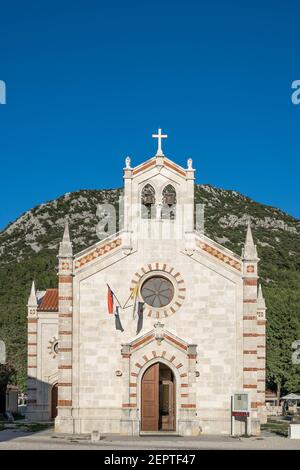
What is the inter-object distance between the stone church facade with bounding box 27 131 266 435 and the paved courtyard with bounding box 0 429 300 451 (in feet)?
5.96

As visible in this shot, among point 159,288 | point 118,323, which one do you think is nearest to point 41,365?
point 118,323

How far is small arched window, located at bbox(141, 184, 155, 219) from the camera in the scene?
4684 centimetres

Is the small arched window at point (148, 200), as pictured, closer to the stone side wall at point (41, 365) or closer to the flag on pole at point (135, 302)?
the flag on pole at point (135, 302)

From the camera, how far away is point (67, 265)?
150 feet

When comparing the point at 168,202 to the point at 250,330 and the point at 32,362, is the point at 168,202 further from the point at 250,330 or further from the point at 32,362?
the point at 32,362

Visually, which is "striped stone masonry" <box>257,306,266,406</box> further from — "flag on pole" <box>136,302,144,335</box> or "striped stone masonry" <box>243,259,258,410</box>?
"flag on pole" <box>136,302,144,335</box>

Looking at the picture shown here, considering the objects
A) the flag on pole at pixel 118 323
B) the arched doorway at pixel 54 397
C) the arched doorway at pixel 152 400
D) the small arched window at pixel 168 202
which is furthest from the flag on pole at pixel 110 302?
the arched doorway at pixel 54 397

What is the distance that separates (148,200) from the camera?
4684 centimetres

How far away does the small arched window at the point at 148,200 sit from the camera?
154 feet

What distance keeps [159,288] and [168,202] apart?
4.50 metres

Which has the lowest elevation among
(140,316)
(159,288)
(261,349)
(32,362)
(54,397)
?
(54,397)

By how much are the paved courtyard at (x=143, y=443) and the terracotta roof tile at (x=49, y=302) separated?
16.5 m

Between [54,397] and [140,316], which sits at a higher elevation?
[140,316]
